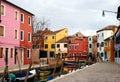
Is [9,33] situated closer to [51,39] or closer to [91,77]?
[91,77]

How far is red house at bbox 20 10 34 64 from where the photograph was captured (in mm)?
52219

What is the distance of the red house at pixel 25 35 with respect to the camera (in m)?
52.2

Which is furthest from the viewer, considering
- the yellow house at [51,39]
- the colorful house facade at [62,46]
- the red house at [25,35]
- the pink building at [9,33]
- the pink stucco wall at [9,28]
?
the yellow house at [51,39]

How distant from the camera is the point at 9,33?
46938 millimetres

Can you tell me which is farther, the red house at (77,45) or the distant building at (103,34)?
the red house at (77,45)

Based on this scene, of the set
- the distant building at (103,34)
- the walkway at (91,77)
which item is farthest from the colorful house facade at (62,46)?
the walkway at (91,77)

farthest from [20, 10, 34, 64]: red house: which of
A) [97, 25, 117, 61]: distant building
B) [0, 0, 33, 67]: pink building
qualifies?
[97, 25, 117, 61]: distant building

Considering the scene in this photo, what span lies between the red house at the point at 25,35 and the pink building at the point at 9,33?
1.36 meters

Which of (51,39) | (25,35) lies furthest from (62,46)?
(25,35)

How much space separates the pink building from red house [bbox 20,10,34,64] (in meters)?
1.36

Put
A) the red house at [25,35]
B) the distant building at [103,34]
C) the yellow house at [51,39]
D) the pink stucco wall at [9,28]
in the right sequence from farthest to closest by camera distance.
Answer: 1. the yellow house at [51,39]
2. the distant building at [103,34]
3. the red house at [25,35]
4. the pink stucco wall at [9,28]

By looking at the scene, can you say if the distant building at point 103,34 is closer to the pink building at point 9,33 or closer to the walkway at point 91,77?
the pink building at point 9,33

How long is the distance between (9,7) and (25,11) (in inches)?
253

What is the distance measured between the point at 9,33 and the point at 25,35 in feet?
22.8
